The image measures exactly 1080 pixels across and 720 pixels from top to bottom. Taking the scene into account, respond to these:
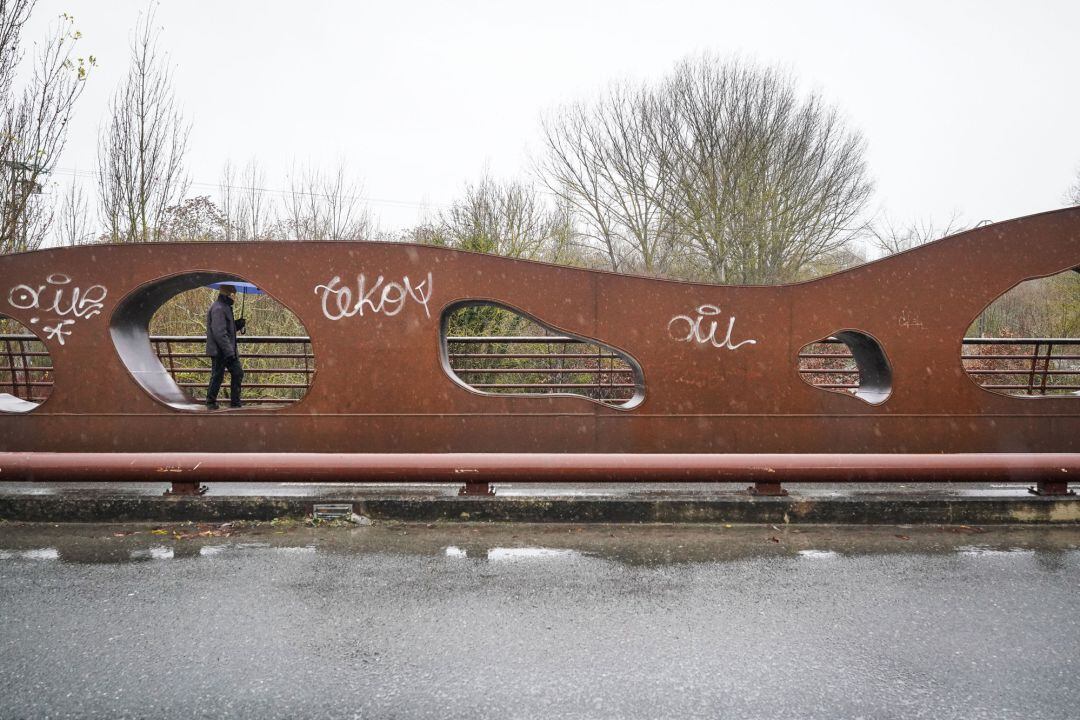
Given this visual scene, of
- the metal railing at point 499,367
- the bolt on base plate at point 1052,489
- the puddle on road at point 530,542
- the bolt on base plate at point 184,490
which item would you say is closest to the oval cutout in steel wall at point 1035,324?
the metal railing at point 499,367

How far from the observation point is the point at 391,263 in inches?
277

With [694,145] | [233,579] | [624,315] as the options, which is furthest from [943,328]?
[694,145]

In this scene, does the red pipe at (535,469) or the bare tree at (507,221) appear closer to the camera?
the red pipe at (535,469)

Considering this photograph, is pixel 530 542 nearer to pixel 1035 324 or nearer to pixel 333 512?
pixel 333 512

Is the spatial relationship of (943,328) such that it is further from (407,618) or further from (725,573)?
(407,618)

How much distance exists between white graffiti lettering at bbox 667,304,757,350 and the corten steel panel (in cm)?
4

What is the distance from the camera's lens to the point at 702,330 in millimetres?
7168

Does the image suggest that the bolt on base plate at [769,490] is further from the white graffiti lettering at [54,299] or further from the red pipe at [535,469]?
the white graffiti lettering at [54,299]

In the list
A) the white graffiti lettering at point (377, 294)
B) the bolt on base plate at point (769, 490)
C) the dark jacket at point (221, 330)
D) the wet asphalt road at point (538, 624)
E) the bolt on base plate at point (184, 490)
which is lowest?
the wet asphalt road at point (538, 624)

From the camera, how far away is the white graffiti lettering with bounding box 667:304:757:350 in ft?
23.4

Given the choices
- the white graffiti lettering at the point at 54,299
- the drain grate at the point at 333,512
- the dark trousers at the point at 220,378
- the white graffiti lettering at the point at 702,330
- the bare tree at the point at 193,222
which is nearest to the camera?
Answer: the drain grate at the point at 333,512

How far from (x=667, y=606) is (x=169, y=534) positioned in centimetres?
365

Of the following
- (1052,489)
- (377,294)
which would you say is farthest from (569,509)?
(1052,489)

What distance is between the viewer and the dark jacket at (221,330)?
300 inches
